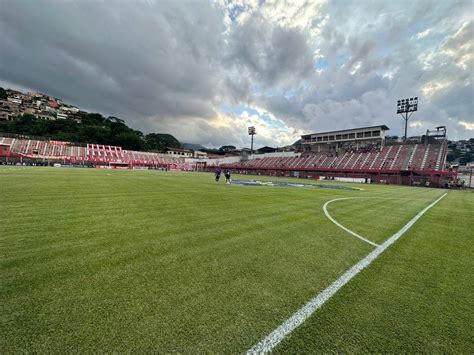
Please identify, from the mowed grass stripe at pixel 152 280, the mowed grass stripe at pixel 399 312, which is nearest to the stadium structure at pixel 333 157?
the mowed grass stripe at pixel 399 312

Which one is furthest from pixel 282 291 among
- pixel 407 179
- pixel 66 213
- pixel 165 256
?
pixel 407 179

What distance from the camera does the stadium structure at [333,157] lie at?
44.5 metres

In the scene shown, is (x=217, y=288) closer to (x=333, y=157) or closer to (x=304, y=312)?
(x=304, y=312)

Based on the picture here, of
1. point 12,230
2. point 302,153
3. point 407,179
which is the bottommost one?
point 12,230

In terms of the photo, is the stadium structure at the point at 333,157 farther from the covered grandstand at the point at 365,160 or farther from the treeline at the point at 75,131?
the treeline at the point at 75,131

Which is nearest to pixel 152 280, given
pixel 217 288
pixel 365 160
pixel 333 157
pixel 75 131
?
pixel 217 288

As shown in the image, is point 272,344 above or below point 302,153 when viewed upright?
below

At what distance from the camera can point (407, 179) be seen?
144 ft

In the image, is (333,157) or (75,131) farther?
(75,131)

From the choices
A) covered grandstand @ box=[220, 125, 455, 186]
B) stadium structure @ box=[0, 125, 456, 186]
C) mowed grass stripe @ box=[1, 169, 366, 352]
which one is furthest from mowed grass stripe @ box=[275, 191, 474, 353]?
covered grandstand @ box=[220, 125, 455, 186]

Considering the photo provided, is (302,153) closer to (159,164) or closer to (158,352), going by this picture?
(159,164)

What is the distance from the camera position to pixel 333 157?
60.4m

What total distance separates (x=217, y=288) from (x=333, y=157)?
213ft

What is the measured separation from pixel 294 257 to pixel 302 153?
70041mm
